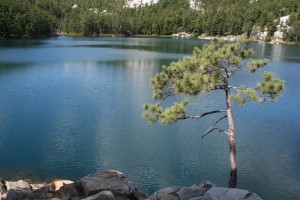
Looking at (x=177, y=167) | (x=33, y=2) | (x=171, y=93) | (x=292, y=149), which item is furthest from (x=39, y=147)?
(x=33, y=2)

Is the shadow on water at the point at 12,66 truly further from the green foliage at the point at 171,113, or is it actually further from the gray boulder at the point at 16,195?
the gray boulder at the point at 16,195

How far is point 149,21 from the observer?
508 feet

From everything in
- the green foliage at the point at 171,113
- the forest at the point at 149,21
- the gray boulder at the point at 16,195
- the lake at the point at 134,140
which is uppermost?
the forest at the point at 149,21

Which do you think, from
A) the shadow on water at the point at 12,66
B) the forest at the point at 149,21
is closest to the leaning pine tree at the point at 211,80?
the shadow on water at the point at 12,66

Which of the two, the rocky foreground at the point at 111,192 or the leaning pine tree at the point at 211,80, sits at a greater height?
the leaning pine tree at the point at 211,80

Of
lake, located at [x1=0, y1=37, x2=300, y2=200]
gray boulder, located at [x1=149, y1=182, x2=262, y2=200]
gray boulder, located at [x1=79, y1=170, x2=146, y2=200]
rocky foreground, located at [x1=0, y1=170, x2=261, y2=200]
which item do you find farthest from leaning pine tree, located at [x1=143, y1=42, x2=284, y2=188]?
lake, located at [x1=0, y1=37, x2=300, y2=200]

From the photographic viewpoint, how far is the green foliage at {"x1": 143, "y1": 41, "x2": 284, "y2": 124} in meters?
12.3

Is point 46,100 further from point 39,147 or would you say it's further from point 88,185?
point 88,185

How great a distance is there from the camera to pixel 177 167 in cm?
1811

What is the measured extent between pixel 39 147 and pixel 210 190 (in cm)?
1241

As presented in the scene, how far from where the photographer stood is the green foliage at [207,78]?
1231 cm

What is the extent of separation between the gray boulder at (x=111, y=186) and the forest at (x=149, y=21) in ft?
321

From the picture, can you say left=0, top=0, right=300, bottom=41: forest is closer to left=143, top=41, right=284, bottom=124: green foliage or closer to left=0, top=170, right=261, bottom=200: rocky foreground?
left=143, top=41, right=284, bottom=124: green foliage

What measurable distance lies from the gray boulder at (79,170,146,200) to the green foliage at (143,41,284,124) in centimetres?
287
